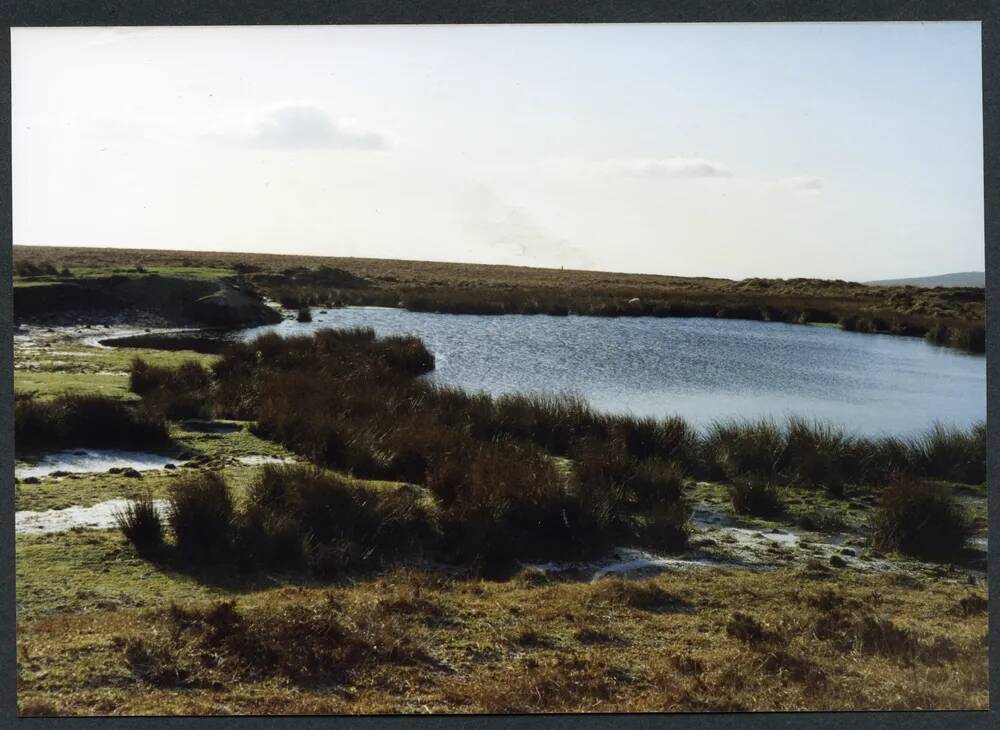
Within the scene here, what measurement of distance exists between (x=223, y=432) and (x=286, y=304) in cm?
1138

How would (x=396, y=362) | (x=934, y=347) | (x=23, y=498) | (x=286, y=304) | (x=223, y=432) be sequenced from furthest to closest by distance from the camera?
(x=286, y=304) → (x=934, y=347) → (x=396, y=362) → (x=223, y=432) → (x=23, y=498)

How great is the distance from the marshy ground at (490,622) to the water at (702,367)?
415 cm

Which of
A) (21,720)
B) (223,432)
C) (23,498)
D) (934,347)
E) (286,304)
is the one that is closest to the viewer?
(21,720)

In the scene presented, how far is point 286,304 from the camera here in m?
20.3

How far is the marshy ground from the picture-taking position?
17.2ft

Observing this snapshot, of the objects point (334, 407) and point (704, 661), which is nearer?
point (704, 661)

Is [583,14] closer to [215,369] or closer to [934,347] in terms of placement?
[215,369]

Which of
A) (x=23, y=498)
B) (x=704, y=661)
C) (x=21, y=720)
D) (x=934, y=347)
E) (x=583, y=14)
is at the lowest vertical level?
(x=21, y=720)

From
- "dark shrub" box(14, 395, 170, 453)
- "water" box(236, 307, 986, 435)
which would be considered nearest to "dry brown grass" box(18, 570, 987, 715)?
"dark shrub" box(14, 395, 170, 453)

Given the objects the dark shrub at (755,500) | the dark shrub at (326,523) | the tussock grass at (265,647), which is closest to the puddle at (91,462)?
the dark shrub at (326,523)

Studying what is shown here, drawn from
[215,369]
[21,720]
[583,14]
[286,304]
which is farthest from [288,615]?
[286,304]

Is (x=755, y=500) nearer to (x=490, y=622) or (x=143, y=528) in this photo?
(x=490, y=622)

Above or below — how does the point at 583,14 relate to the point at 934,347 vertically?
above

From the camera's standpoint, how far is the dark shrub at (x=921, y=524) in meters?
7.57
